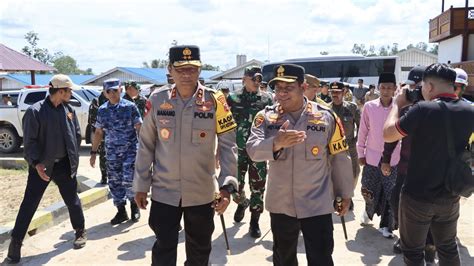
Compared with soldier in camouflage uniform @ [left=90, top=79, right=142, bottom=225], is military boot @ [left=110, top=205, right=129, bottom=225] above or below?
below

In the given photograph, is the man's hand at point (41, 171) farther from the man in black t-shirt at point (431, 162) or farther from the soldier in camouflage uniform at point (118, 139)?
the man in black t-shirt at point (431, 162)

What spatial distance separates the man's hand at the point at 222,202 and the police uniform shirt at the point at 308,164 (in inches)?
12.0

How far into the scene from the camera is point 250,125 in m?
5.01

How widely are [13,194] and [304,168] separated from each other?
6065mm

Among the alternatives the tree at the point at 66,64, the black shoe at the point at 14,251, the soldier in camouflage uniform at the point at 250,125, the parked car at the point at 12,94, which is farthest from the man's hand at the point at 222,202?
the tree at the point at 66,64

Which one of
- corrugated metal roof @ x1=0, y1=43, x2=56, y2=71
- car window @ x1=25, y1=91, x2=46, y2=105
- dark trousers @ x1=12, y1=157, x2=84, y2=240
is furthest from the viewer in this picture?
corrugated metal roof @ x1=0, y1=43, x2=56, y2=71

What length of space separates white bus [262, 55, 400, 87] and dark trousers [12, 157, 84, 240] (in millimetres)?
19224

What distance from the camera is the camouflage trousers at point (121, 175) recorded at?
5.36 metres

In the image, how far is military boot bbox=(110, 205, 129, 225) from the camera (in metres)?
5.38

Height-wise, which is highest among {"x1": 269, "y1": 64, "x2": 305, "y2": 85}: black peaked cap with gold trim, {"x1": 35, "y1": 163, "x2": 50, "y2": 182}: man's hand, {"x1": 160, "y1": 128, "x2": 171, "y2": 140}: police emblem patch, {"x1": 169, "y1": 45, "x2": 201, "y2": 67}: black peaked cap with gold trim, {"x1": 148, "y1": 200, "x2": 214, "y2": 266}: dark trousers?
{"x1": 169, "y1": 45, "x2": 201, "y2": 67}: black peaked cap with gold trim

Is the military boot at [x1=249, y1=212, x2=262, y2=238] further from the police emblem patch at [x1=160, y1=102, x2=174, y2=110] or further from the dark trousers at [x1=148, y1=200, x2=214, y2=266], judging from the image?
the police emblem patch at [x1=160, y1=102, x2=174, y2=110]

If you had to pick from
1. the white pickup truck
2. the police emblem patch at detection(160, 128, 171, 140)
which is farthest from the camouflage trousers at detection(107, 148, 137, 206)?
the white pickup truck

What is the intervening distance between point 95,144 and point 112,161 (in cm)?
37

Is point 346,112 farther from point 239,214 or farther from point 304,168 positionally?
point 304,168
